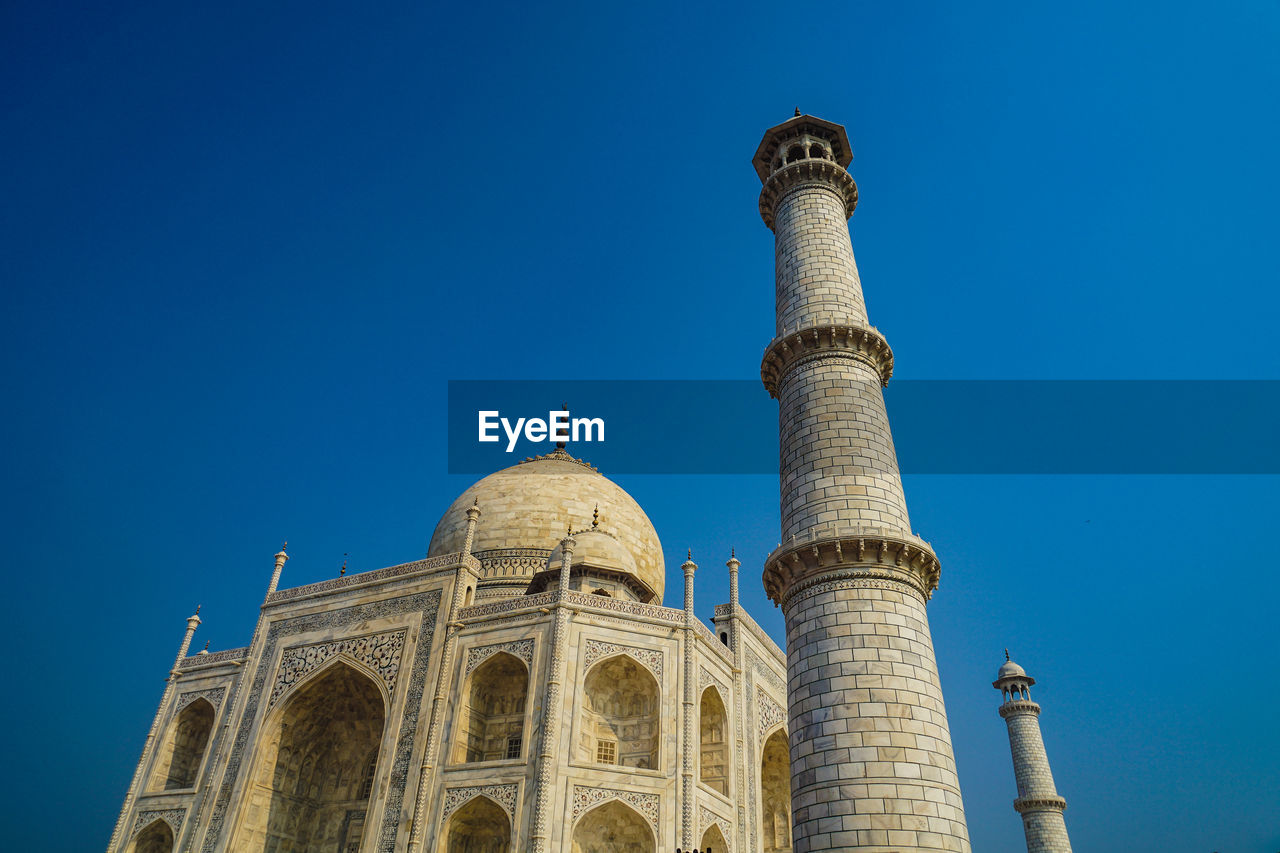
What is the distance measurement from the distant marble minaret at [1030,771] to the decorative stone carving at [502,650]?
1800 centimetres

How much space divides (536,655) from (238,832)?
8.40 m

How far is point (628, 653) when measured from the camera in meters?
20.5

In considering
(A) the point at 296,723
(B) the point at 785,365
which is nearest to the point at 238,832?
(A) the point at 296,723

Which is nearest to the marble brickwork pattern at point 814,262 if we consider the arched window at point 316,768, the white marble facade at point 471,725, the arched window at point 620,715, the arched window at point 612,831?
the white marble facade at point 471,725

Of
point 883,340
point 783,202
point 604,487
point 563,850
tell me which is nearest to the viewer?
point 883,340

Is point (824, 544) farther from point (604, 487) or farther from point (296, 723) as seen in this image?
point (604, 487)

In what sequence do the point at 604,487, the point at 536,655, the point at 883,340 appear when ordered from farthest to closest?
1. the point at 604,487
2. the point at 536,655
3. the point at 883,340

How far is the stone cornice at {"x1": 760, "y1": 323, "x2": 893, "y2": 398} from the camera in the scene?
1269 cm

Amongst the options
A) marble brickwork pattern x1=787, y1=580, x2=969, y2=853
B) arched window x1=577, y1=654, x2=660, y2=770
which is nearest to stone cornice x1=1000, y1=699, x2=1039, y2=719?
arched window x1=577, y1=654, x2=660, y2=770

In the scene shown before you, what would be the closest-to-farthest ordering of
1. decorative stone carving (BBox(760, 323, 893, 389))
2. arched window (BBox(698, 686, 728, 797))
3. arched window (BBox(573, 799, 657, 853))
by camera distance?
1. decorative stone carving (BBox(760, 323, 893, 389))
2. arched window (BBox(573, 799, 657, 853))
3. arched window (BBox(698, 686, 728, 797))

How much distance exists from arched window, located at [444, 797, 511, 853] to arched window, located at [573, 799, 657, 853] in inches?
63.4

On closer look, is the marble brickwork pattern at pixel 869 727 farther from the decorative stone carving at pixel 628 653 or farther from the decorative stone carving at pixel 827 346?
the decorative stone carving at pixel 628 653

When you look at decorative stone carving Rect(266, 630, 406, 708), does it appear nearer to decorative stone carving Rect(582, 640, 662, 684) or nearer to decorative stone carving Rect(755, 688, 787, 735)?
decorative stone carving Rect(582, 640, 662, 684)

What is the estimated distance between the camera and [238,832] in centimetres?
2097
